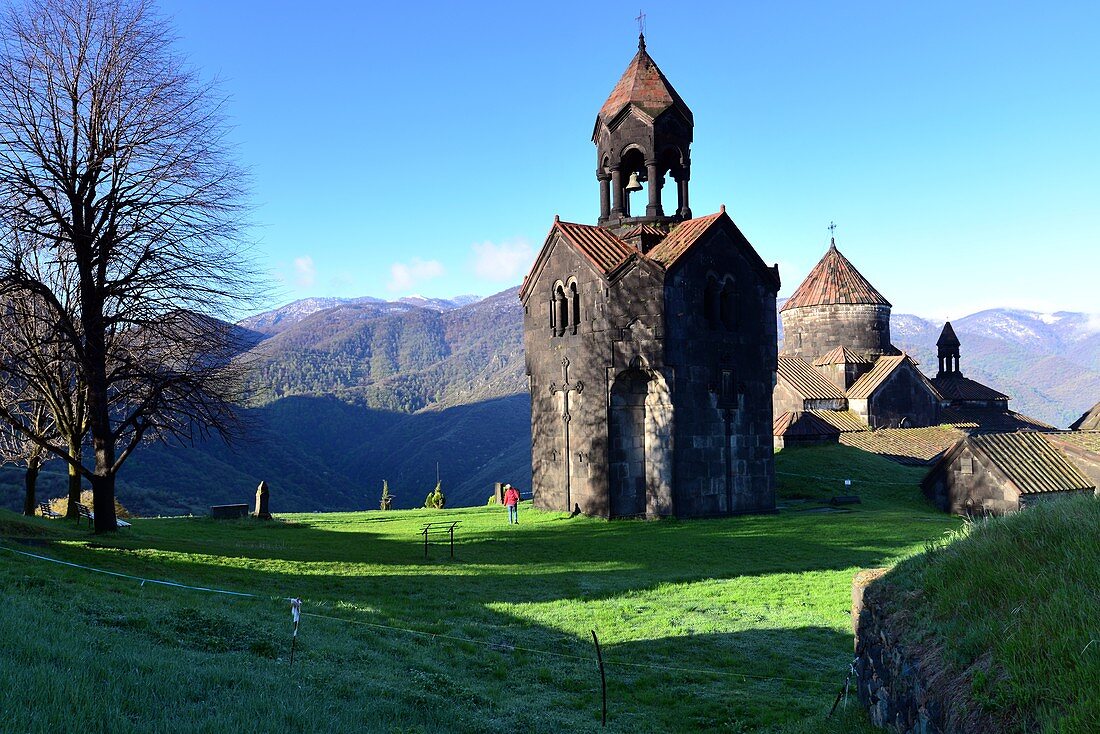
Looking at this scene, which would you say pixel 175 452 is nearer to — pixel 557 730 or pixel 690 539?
pixel 690 539

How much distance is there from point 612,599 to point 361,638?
18.0ft

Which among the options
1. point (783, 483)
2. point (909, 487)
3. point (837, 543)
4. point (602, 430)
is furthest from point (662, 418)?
point (909, 487)

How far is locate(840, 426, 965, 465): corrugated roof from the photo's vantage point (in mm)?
36000

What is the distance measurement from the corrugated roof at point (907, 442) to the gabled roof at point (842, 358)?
16.9ft

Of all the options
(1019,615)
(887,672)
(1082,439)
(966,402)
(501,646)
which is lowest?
(501,646)

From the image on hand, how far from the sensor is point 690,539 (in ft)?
66.6

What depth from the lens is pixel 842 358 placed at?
43.4 meters

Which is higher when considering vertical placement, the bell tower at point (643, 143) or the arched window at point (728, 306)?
the bell tower at point (643, 143)

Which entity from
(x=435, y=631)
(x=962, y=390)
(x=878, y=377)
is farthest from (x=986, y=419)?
(x=435, y=631)

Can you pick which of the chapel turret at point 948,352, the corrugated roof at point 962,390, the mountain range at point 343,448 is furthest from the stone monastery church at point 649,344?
the mountain range at point 343,448

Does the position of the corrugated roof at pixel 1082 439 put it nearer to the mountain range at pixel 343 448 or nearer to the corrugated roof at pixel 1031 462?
the corrugated roof at pixel 1031 462

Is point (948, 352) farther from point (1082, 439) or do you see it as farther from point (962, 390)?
point (1082, 439)

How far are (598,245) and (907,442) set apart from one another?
21582 mm

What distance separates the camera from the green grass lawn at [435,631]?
6.07m
